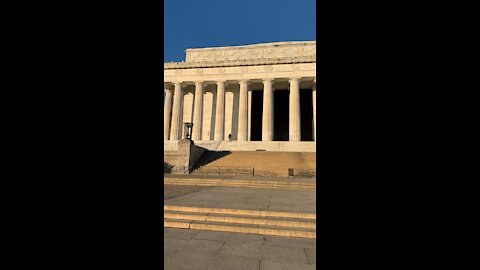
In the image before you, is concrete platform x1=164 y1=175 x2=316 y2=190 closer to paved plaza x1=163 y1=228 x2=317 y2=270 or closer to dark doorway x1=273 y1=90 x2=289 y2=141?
paved plaza x1=163 y1=228 x2=317 y2=270

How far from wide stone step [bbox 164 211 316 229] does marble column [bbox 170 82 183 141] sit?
37.6 meters

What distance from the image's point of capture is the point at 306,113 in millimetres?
50156

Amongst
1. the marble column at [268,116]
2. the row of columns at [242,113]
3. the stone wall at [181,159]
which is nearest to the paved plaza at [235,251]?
the stone wall at [181,159]

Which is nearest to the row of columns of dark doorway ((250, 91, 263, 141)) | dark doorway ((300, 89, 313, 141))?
dark doorway ((300, 89, 313, 141))

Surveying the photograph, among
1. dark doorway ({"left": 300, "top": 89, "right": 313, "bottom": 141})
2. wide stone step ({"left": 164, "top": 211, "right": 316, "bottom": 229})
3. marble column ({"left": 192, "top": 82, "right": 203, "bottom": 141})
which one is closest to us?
wide stone step ({"left": 164, "top": 211, "right": 316, "bottom": 229})

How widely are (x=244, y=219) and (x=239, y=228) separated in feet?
1.95

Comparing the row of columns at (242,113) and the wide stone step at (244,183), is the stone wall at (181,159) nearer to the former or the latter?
the wide stone step at (244,183)

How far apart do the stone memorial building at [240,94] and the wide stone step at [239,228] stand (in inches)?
1129

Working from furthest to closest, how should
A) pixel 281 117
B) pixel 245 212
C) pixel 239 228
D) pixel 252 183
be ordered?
1. pixel 281 117
2. pixel 252 183
3. pixel 245 212
4. pixel 239 228

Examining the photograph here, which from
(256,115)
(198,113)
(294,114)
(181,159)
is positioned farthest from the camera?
(256,115)

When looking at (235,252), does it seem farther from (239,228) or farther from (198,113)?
(198,113)

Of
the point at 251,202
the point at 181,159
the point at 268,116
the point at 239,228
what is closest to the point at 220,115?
the point at 268,116

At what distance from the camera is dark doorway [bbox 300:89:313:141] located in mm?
48938
